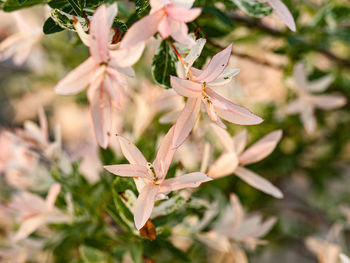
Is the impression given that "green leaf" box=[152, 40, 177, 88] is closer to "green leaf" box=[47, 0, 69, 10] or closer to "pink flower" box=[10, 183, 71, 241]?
"green leaf" box=[47, 0, 69, 10]

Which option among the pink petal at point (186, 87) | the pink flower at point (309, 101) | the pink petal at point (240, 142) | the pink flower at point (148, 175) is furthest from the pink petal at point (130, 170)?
the pink flower at point (309, 101)

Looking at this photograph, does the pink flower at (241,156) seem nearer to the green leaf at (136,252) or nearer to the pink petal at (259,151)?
the pink petal at (259,151)

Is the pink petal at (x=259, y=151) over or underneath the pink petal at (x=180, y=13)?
underneath

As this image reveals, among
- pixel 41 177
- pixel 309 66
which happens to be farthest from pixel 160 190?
pixel 309 66

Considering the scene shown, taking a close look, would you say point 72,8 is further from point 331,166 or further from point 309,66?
point 331,166

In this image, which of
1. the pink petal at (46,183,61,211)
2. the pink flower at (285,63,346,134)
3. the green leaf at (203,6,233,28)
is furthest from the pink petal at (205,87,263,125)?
the pink flower at (285,63,346,134)
